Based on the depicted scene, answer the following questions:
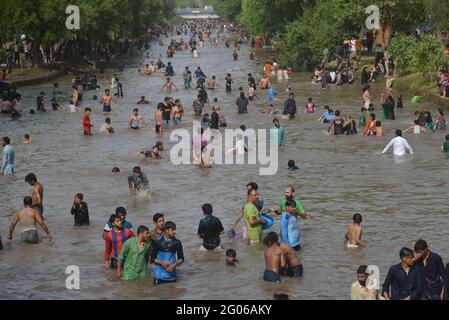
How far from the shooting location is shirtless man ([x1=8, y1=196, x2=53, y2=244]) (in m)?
17.1

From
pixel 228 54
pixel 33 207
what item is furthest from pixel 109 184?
pixel 228 54

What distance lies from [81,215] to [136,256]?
4.70 metres

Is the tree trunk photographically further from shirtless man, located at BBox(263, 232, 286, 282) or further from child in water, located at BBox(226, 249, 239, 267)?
shirtless man, located at BBox(263, 232, 286, 282)

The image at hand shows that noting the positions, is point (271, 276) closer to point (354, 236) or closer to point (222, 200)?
point (354, 236)

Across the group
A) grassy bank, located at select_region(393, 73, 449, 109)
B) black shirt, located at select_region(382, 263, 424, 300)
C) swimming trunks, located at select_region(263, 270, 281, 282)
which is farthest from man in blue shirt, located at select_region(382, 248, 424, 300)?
grassy bank, located at select_region(393, 73, 449, 109)

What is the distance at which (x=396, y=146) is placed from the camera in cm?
2620

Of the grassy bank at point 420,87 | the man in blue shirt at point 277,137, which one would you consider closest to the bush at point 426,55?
the grassy bank at point 420,87

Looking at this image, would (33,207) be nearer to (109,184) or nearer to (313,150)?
(109,184)

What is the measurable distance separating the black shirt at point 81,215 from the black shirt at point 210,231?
3.39 meters

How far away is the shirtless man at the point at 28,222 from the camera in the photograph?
17.1m

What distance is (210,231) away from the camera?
16.3 m

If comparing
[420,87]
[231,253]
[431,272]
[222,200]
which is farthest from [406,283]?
[420,87]

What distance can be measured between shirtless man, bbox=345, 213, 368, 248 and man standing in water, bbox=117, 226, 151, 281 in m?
4.09

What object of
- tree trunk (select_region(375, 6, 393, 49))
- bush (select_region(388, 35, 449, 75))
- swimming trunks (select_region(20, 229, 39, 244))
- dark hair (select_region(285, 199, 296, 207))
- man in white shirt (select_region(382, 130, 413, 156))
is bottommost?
swimming trunks (select_region(20, 229, 39, 244))
